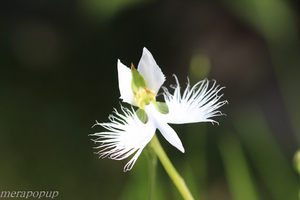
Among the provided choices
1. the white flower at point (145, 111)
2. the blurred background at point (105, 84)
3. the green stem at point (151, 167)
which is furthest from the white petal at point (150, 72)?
the blurred background at point (105, 84)

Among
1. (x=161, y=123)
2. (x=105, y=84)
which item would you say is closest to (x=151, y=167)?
(x=161, y=123)

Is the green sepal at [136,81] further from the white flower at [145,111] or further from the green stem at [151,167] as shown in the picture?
the green stem at [151,167]

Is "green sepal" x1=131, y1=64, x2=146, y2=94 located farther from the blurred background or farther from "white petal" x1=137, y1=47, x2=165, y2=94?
the blurred background

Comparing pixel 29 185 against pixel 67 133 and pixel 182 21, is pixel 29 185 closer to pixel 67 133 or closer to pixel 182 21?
pixel 67 133

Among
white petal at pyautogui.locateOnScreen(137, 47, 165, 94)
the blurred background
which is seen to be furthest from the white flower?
the blurred background

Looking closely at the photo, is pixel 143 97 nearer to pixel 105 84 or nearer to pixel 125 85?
pixel 125 85

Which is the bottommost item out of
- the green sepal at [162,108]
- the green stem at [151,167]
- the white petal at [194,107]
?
the green stem at [151,167]
